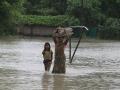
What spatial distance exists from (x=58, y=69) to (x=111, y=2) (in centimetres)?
5679

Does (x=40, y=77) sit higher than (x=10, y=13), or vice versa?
(x=40, y=77)

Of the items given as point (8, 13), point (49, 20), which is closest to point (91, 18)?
point (49, 20)

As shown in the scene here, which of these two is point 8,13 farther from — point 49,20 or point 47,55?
point 47,55

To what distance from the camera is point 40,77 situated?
18078 mm

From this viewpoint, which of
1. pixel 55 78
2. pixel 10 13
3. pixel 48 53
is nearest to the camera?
pixel 55 78

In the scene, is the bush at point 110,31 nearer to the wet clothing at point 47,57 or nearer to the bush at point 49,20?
the bush at point 49,20

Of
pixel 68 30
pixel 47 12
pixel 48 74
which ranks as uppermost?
pixel 68 30

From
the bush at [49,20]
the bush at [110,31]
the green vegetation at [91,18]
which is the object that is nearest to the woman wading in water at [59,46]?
the green vegetation at [91,18]

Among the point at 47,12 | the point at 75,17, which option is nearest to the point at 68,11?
the point at 75,17

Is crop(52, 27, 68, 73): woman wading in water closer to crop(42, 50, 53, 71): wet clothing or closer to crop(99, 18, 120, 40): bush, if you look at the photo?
crop(42, 50, 53, 71): wet clothing

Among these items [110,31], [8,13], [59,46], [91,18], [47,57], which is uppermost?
→ [59,46]

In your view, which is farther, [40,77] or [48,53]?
[48,53]

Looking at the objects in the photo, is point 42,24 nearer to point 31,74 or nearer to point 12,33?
point 12,33

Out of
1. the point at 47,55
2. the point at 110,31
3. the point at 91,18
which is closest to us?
the point at 47,55
